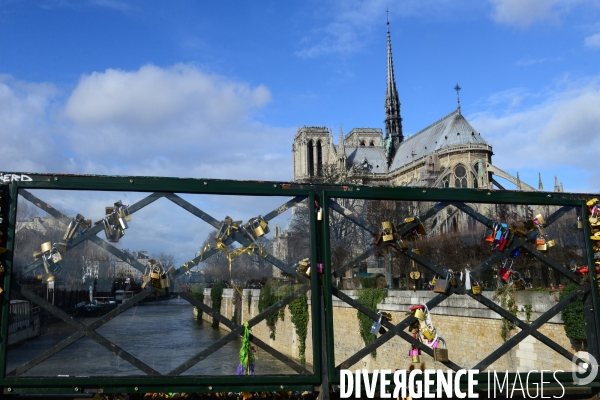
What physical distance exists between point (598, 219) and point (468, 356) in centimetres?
235

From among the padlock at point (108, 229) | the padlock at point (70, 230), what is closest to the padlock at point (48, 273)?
the padlock at point (70, 230)

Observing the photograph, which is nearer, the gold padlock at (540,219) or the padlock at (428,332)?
the padlock at (428,332)

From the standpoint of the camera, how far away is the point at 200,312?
391 cm

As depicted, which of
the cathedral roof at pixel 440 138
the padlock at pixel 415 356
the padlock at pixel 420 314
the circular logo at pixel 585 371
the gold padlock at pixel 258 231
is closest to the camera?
the gold padlock at pixel 258 231

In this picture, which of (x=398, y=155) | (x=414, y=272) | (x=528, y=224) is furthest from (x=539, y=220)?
(x=398, y=155)

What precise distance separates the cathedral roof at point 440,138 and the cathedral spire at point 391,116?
5978mm

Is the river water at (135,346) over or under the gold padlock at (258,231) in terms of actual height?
under

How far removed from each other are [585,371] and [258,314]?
2.64 metres

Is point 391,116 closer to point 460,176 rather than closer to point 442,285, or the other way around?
point 460,176

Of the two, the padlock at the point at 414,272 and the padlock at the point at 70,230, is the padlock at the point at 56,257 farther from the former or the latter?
the padlock at the point at 414,272

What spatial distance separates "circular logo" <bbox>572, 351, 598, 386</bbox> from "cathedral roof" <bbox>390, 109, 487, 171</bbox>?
7877cm

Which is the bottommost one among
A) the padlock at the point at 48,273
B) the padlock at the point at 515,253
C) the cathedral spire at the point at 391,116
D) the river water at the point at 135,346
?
the river water at the point at 135,346

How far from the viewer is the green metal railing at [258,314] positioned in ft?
12.2

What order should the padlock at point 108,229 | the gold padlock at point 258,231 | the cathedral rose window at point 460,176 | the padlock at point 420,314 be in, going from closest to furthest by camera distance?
the padlock at point 108,229 < the gold padlock at point 258,231 < the padlock at point 420,314 < the cathedral rose window at point 460,176
